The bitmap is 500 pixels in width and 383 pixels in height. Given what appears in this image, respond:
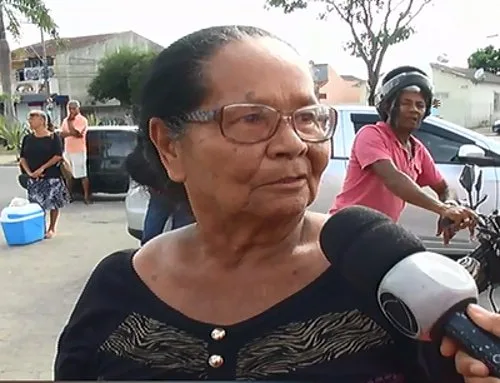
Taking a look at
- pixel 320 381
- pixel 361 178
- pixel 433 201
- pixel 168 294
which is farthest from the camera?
pixel 361 178

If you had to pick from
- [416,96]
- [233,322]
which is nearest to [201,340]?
[233,322]

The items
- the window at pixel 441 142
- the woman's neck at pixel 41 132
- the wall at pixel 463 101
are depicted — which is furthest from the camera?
the wall at pixel 463 101

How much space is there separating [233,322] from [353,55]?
16571 mm

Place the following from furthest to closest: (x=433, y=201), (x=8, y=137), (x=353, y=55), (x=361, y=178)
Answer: (x=8, y=137) < (x=353, y=55) < (x=361, y=178) < (x=433, y=201)

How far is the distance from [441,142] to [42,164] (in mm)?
4294

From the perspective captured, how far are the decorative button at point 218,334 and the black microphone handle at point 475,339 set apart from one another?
15.4 inches

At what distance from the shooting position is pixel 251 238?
1.23 m

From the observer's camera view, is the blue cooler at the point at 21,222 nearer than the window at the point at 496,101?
Yes

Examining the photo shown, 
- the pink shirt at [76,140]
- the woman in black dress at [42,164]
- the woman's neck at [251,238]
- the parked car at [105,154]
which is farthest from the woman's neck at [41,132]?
the woman's neck at [251,238]

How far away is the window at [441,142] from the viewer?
6.31 meters

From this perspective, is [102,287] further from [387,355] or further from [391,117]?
[391,117]

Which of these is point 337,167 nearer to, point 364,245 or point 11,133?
point 364,245

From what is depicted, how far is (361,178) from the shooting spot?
3156 millimetres

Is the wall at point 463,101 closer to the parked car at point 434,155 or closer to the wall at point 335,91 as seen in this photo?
the wall at point 335,91
